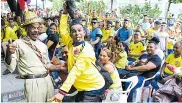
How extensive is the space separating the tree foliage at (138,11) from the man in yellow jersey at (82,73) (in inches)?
426

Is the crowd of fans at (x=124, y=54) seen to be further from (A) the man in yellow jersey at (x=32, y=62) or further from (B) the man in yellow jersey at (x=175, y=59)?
(A) the man in yellow jersey at (x=32, y=62)

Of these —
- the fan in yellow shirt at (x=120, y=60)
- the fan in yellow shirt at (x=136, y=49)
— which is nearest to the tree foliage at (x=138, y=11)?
the fan in yellow shirt at (x=136, y=49)

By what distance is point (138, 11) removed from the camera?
1444 cm

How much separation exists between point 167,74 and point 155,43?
0.63 meters

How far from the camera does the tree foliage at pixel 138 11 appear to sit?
1393cm

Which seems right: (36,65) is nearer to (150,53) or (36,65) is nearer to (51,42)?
(150,53)

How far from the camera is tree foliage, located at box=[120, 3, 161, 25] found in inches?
548

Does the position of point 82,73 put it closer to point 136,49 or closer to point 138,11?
point 136,49

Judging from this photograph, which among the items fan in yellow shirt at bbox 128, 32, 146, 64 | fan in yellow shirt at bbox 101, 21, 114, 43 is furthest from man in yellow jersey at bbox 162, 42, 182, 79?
fan in yellow shirt at bbox 101, 21, 114, 43

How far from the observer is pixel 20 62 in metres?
3.01

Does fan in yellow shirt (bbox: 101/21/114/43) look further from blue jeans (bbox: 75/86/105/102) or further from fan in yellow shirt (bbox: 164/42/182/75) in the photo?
blue jeans (bbox: 75/86/105/102)

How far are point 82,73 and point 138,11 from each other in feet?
39.4

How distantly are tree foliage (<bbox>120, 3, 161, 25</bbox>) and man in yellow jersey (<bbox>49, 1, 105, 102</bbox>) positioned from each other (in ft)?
35.5

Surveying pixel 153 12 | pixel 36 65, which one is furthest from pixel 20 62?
pixel 153 12
